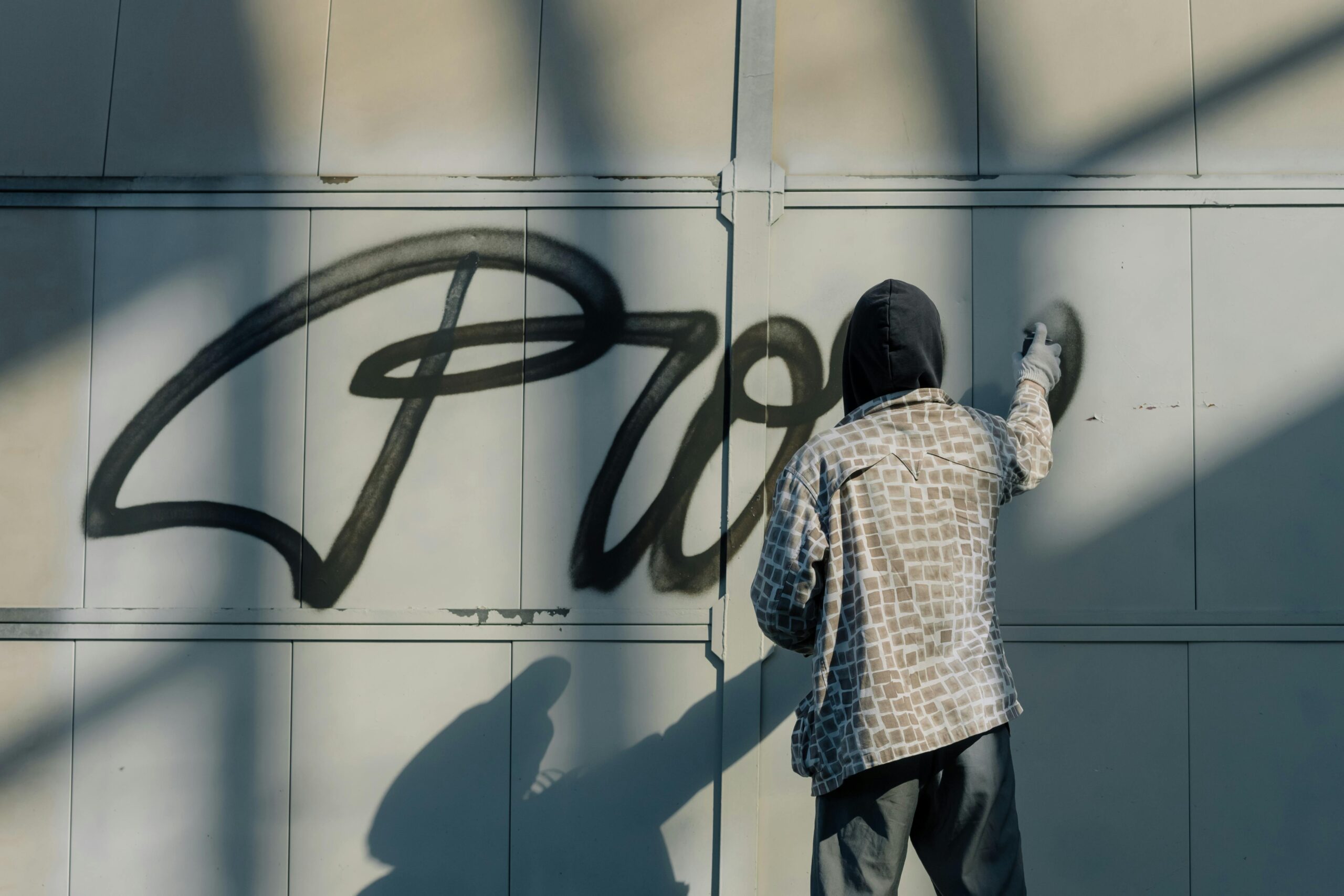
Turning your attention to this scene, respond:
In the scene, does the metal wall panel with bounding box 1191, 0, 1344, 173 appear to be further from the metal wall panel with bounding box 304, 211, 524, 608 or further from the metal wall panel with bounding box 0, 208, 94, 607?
the metal wall panel with bounding box 0, 208, 94, 607

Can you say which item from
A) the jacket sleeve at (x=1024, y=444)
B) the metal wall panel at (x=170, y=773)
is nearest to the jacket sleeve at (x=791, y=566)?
the jacket sleeve at (x=1024, y=444)

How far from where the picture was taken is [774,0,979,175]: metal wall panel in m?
2.56

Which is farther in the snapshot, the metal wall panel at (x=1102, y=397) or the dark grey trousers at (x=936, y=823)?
the metal wall panel at (x=1102, y=397)

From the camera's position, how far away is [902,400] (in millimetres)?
1827

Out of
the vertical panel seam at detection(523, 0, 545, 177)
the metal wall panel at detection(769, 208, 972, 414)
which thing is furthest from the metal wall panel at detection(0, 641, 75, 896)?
the metal wall panel at detection(769, 208, 972, 414)

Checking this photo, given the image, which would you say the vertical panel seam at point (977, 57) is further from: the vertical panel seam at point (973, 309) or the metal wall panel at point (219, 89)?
the metal wall panel at point (219, 89)

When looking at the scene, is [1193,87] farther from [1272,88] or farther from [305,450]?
[305,450]

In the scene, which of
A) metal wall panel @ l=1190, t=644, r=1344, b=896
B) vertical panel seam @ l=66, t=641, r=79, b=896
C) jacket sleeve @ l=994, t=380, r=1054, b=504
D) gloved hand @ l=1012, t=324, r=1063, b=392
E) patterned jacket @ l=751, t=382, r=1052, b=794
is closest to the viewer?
patterned jacket @ l=751, t=382, r=1052, b=794

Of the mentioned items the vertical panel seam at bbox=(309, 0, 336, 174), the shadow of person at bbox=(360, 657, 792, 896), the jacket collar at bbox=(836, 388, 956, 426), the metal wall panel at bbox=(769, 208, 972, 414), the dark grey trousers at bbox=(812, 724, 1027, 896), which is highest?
the vertical panel seam at bbox=(309, 0, 336, 174)

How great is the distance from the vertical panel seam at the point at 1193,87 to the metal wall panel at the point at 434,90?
6.21ft

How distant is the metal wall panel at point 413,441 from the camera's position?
257 centimetres

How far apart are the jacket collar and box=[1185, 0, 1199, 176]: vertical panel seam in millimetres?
1352

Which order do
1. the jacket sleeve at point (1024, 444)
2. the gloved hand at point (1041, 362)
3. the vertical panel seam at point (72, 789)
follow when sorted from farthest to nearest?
the vertical panel seam at point (72, 789) → the gloved hand at point (1041, 362) → the jacket sleeve at point (1024, 444)

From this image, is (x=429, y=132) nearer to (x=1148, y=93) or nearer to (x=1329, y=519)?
(x=1148, y=93)
